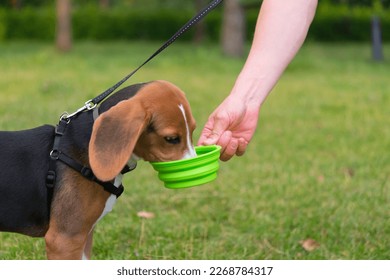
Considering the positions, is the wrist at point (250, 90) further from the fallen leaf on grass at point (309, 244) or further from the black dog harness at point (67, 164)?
the fallen leaf on grass at point (309, 244)

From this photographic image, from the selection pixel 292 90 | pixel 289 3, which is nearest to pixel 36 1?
pixel 292 90

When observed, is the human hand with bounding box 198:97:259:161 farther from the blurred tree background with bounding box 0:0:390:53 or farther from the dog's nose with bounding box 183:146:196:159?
the blurred tree background with bounding box 0:0:390:53

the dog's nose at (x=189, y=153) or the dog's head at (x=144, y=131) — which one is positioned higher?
the dog's head at (x=144, y=131)

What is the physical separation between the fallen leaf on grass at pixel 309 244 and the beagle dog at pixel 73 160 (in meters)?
1.54

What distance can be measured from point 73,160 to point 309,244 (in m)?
1.97

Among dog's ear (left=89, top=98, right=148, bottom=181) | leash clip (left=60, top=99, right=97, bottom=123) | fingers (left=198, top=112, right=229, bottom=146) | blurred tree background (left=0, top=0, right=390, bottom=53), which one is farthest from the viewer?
blurred tree background (left=0, top=0, right=390, bottom=53)

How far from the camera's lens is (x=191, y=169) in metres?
3.35

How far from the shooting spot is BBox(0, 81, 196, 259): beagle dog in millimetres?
3342

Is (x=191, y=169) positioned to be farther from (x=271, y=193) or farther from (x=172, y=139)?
(x=271, y=193)

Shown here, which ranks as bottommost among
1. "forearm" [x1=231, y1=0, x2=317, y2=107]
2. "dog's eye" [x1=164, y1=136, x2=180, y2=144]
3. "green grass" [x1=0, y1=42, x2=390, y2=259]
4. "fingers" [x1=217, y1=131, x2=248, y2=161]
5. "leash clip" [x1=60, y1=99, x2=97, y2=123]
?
"green grass" [x1=0, y1=42, x2=390, y2=259]

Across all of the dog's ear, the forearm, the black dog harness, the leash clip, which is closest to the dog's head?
the dog's ear

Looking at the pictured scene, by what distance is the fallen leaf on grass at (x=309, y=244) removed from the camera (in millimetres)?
4559

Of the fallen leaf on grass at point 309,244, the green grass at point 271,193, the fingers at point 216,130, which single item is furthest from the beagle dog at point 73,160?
the fallen leaf on grass at point 309,244

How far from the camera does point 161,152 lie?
11.2ft
